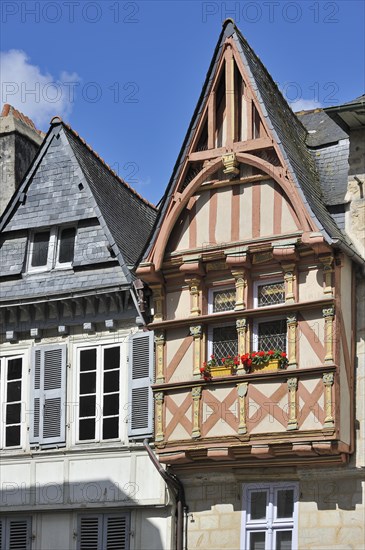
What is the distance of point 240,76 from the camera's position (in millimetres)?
23359

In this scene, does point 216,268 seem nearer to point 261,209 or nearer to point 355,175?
point 261,209

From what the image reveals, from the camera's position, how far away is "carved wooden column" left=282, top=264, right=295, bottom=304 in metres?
21.7

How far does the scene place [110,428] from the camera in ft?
77.2

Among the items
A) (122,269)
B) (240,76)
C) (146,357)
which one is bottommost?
(146,357)

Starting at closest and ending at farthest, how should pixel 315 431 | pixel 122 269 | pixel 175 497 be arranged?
1. pixel 315 431
2. pixel 175 497
3. pixel 122 269

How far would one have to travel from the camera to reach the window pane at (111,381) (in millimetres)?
23734

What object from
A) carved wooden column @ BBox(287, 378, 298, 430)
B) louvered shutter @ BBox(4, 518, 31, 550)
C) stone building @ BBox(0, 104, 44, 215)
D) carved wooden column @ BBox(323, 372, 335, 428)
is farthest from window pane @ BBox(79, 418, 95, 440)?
stone building @ BBox(0, 104, 44, 215)

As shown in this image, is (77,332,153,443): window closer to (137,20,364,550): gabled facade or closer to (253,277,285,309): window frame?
(137,20,364,550): gabled facade

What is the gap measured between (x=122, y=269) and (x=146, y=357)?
1.65 m

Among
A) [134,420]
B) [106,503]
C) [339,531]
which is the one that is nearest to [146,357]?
[134,420]

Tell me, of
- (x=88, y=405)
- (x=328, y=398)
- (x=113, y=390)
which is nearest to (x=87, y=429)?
(x=88, y=405)

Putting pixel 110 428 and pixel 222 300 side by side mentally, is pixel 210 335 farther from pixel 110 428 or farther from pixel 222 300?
pixel 110 428

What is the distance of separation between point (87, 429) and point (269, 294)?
160 inches

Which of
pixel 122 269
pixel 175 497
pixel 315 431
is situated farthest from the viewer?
pixel 122 269
